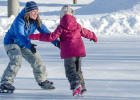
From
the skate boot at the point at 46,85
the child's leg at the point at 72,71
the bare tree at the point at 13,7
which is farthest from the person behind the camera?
the bare tree at the point at 13,7

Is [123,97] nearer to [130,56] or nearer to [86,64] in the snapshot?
[86,64]

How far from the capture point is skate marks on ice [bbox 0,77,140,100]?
5629 millimetres

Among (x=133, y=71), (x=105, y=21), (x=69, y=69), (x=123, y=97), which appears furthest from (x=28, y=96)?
(x=105, y=21)

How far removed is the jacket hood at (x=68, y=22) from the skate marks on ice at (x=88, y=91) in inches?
33.2

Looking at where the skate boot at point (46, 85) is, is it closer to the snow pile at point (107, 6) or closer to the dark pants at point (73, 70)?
the dark pants at point (73, 70)

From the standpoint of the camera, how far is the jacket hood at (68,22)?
5523mm

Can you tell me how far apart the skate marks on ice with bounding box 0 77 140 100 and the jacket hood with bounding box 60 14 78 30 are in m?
0.84

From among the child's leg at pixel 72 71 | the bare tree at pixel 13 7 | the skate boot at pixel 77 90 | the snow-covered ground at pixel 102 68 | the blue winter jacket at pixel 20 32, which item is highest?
the blue winter jacket at pixel 20 32

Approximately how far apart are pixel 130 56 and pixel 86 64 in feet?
4.33

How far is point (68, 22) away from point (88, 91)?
3.31ft

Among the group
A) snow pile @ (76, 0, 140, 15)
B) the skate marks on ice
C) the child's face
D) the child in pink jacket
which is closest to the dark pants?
the child in pink jacket

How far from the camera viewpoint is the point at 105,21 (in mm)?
16078

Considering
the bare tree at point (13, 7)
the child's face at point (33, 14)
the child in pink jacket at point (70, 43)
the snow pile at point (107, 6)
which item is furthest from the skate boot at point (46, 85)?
the bare tree at point (13, 7)

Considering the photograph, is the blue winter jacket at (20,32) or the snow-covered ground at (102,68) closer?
the blue winter jacket at (20,32)
